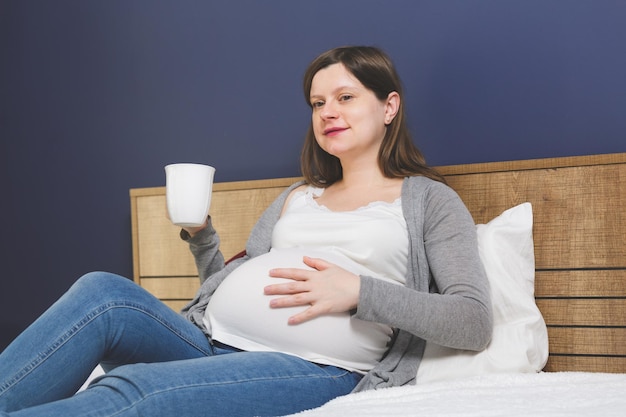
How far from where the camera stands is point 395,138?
5.45 ft

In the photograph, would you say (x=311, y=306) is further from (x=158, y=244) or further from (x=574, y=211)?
(x=158, y=244)

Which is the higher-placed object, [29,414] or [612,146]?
[612,146]

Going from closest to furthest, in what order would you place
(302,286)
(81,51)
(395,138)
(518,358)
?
(302,286) → (518,358) → (395,138) → (81,51)

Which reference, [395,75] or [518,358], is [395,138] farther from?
[518,358]

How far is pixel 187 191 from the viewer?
141 cm

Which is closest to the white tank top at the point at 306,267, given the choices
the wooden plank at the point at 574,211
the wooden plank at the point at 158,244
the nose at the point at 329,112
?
the nose at the point at 329,112

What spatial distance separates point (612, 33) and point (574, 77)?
0.42 ft

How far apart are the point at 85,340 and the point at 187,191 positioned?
0.38 m

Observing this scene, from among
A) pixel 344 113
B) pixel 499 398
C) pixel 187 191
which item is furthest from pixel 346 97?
pixel 499 398

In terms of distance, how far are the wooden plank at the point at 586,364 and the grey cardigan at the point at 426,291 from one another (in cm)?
29

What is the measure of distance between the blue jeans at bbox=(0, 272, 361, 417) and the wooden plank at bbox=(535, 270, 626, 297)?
0.54 metres

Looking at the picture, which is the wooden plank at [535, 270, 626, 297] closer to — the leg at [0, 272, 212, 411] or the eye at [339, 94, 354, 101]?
the eye at [339, 94, 354, 101]

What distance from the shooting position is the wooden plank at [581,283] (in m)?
1.52

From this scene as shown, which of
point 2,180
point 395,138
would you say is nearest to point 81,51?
point 2,180
